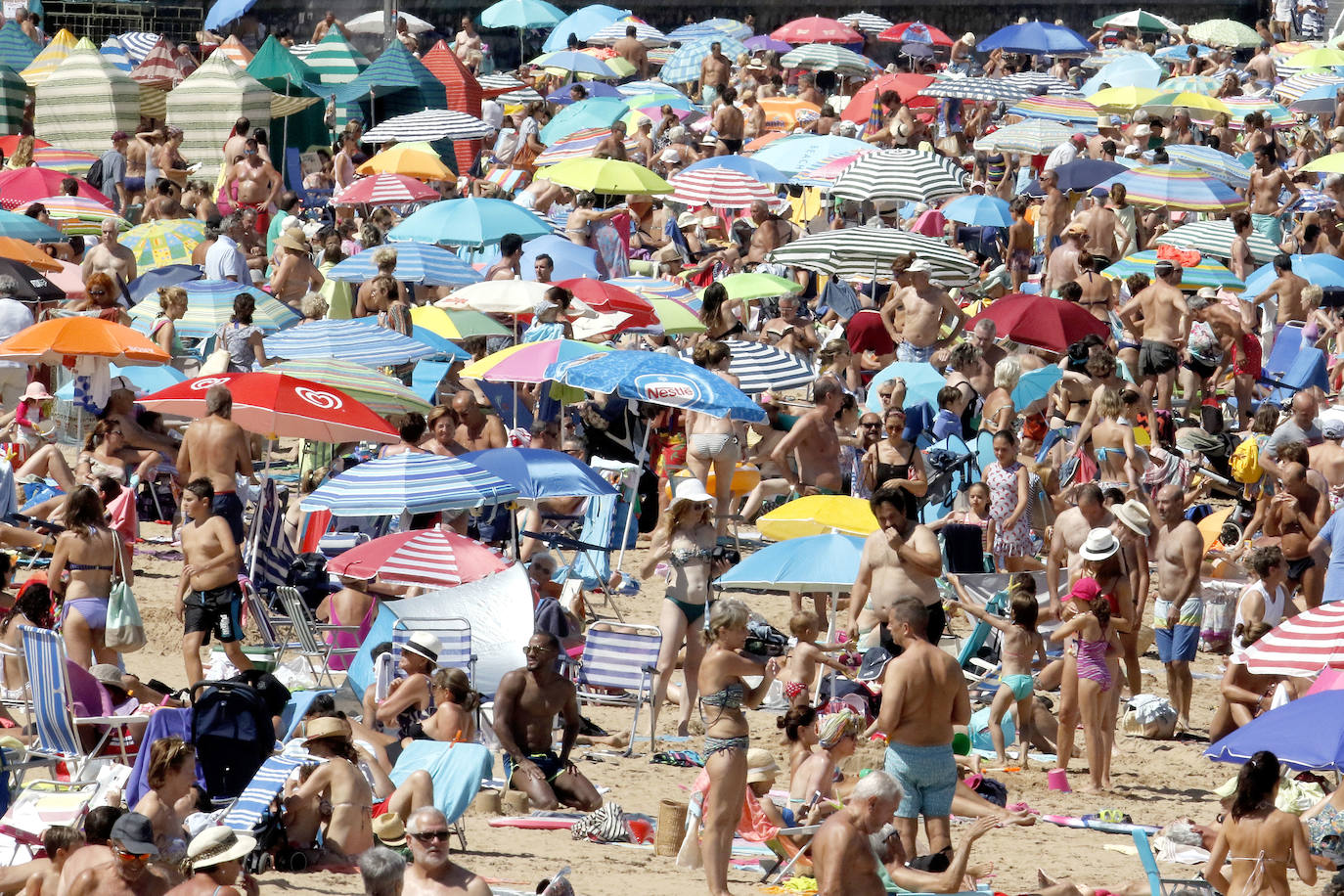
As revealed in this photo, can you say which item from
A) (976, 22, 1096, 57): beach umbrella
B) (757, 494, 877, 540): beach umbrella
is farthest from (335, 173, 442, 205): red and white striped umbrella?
(976, 22, 1096, 57): beach umbrella

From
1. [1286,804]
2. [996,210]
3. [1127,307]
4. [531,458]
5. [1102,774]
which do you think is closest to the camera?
[1286,804]

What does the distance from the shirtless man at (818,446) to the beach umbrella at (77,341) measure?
397 centimetres

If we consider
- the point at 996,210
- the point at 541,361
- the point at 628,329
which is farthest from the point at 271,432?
the point at 996,210

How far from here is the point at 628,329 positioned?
15.3m

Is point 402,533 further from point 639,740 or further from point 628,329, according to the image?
point 628,329

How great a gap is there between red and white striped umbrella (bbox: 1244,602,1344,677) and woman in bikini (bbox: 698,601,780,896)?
242cm

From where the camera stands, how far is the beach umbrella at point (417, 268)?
16016 mm

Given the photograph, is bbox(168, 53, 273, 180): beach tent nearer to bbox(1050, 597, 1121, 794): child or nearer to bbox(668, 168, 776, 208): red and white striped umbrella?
bbox(668, 168, 776, 208): red and white striped umbrella

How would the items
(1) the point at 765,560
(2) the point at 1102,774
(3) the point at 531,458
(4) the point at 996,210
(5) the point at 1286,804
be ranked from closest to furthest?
(5) the point at 1286,804
(2) the point at 1102,774
(1) the point at 765,560
(3) the point at 531,458
(4) the point at 996,210

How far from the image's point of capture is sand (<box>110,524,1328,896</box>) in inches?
323

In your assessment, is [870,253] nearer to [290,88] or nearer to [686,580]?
[686,580]

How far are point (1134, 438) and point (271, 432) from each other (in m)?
5.79

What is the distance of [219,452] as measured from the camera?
11.2 m

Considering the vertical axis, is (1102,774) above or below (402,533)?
below
